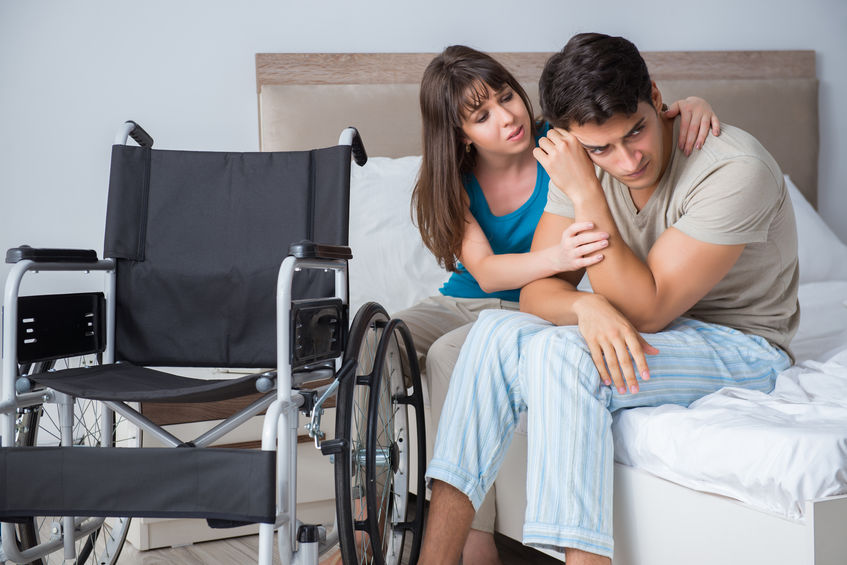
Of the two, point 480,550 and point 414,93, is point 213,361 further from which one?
point 414,93

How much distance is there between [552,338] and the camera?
4.09 feet

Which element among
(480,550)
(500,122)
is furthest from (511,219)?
(480,550)

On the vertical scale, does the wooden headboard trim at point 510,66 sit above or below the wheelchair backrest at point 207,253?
above

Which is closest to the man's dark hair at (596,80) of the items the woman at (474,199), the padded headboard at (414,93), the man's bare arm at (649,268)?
the man's bare arm at (649,268)

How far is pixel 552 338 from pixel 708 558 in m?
0.38

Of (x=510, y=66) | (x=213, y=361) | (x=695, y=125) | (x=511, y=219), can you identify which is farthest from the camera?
(x=510, y=66)

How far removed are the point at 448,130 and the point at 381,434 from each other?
661 millimetres

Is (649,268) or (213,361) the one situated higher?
(649,268)

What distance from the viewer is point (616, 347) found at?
1227 millimetres

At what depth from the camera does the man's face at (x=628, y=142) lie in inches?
49.6

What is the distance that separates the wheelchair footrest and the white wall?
4.85ft

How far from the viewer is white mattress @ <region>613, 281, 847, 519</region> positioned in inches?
38.7

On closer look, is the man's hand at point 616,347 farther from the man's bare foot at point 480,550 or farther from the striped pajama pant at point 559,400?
the man's bare foot at point 480,550

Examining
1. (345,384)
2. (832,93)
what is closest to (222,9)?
(345,384)
